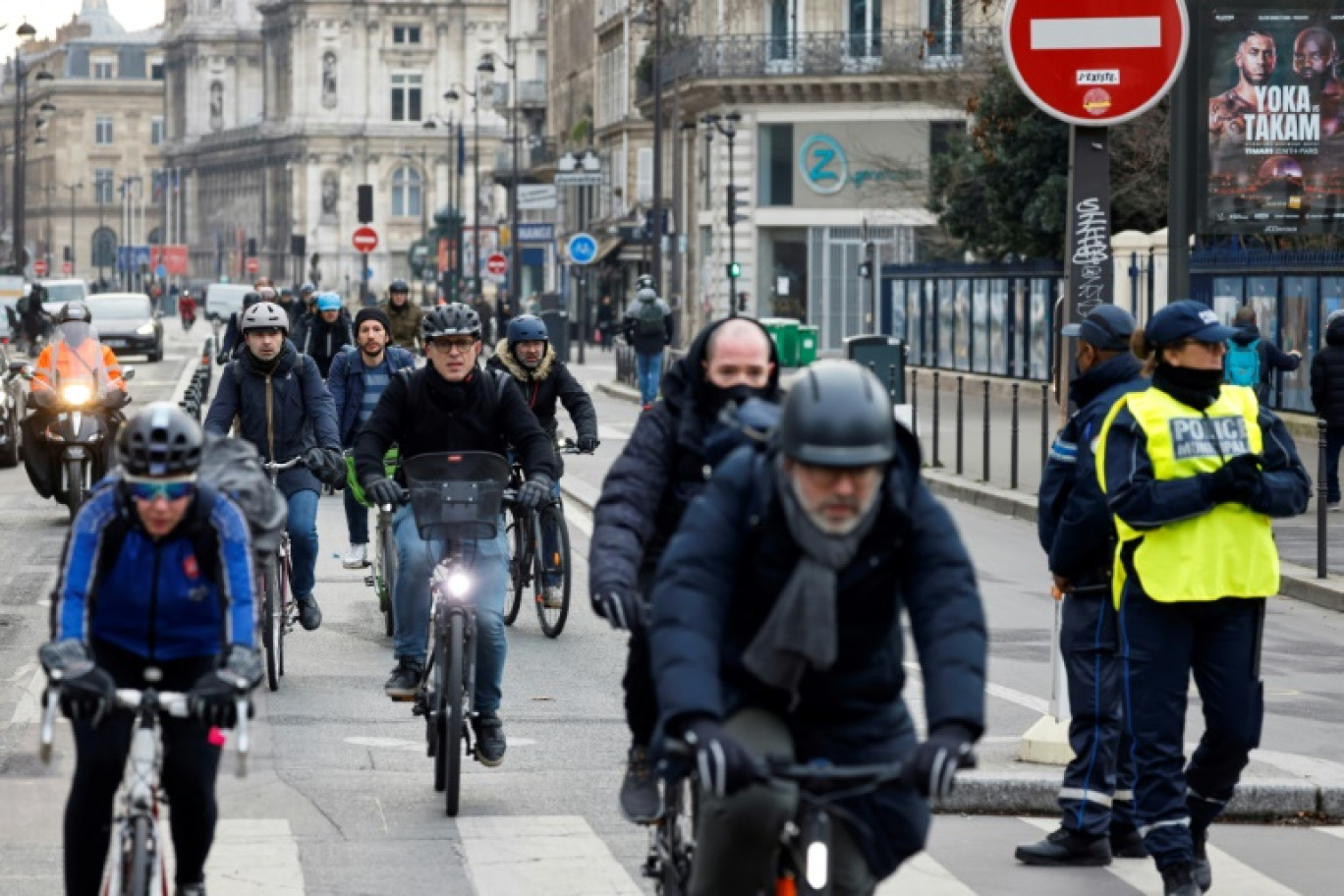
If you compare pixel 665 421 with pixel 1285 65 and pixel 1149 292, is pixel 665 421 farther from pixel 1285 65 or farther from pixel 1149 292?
pixel 1149 292

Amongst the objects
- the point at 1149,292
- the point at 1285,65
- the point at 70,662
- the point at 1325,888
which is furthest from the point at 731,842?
the point at 1149,292

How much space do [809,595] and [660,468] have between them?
1.95 meters

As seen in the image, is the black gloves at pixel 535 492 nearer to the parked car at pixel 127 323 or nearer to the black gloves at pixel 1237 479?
the black gloves at pixel 1237 479

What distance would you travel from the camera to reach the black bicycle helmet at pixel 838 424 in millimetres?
4891

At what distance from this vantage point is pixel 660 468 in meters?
6.91

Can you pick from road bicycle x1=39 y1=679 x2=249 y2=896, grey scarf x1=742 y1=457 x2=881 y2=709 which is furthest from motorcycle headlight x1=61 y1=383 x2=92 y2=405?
grey scarf x1=742 y1=457 x2=881 y2=709

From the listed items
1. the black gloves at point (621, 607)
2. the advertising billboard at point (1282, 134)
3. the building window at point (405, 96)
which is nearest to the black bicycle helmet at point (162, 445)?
the black gloves at point (621, 607)

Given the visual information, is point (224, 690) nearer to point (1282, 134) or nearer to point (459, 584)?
point (459, 584)

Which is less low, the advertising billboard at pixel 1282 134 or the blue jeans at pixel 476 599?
the advertising billboard at pixel 1282 134

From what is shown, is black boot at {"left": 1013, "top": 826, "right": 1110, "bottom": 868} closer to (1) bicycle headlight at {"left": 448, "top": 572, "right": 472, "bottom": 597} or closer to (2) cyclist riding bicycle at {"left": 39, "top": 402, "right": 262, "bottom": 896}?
(1) bicycle headlight at {"left": 448, "top": 572, "right": 472, "bottom": 597}

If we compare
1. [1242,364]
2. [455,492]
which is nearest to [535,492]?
[455,492]

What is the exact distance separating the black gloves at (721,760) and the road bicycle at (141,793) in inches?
54.5

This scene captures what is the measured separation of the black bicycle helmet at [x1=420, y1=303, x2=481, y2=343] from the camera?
989cm

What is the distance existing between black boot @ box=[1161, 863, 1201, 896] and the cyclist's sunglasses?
3.01 m
